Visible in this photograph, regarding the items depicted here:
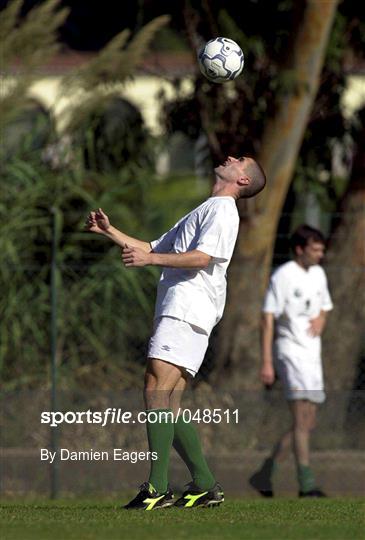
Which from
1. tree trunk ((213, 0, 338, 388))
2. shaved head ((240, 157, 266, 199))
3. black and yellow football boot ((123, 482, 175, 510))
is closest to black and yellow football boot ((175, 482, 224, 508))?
black and yellow football boot ((123, 482, 175, 510))

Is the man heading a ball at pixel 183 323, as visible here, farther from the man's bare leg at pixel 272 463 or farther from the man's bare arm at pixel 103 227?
the man's bare leg at pixel 272 463

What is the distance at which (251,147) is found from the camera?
43.5ft

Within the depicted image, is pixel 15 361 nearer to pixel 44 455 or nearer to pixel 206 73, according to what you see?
pixel 44 455

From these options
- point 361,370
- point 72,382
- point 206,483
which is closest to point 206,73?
point 206,483

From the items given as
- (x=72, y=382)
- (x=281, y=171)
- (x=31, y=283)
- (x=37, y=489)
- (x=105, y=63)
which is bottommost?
(x=37, y=489)

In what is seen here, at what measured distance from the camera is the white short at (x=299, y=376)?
435 inches

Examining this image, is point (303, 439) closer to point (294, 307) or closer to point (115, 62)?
point (294, 307)

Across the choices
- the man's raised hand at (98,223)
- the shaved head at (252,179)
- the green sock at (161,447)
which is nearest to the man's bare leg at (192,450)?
the green sock at (161,447)

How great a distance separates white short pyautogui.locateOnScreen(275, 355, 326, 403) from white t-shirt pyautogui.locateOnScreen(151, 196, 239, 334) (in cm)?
291

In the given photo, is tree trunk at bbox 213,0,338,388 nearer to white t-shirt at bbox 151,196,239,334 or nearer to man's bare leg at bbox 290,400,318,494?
man's bare leg at bbox 290,400,318,494

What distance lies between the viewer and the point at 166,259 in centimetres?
780

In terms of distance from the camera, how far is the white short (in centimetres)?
1105

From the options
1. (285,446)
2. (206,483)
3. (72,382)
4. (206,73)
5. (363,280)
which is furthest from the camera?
(363,280)

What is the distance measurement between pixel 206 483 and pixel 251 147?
567cm
